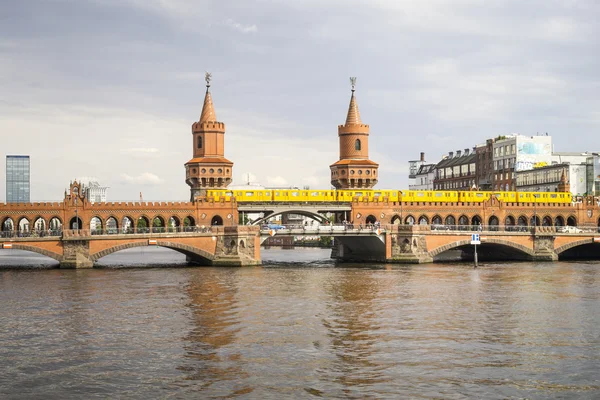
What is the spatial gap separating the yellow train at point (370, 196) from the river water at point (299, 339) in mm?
37710

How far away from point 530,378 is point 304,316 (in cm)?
2063

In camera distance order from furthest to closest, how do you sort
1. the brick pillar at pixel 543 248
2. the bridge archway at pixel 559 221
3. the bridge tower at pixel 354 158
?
the bridge archway at pixel 559 221 → the bridge tower at pixel 354 158 → the brick pillar at pixel 543 248

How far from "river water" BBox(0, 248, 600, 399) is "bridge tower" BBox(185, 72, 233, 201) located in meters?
45.6

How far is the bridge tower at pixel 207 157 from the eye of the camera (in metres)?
120

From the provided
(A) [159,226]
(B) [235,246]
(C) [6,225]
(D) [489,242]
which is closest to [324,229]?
(B) [235,246]

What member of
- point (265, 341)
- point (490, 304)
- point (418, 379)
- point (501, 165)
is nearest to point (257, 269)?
point (490, 304)

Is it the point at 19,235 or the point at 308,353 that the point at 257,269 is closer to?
the point at 19,235

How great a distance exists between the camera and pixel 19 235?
91875 mm

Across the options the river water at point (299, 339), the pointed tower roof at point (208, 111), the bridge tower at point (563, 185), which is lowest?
the river water at point (299, 339)

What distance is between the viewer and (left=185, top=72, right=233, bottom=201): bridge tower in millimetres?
120188

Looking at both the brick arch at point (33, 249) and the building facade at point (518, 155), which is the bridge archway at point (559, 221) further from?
the brick arch at point (33, 249)

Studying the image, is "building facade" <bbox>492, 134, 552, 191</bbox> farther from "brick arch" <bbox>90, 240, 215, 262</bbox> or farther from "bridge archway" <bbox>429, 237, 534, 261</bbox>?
"brick arch" <bbox>90, 240, 215, 262</bbox>

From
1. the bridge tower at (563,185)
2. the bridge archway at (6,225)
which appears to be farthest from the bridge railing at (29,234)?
the bridge tower at (563,185)

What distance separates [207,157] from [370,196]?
27.5m
